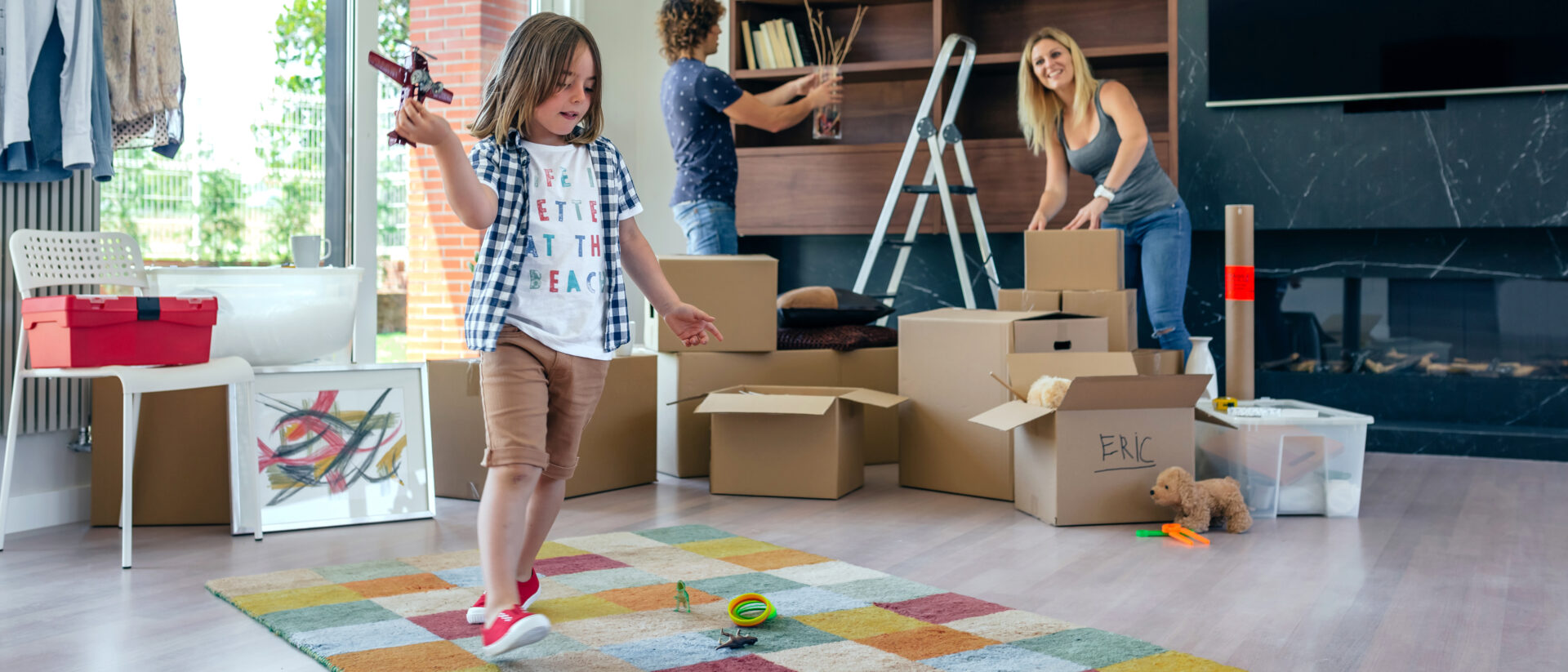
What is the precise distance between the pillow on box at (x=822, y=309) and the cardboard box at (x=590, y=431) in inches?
18.9

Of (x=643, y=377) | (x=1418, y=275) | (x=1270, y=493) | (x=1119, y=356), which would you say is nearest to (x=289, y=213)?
(x=643, y=377)

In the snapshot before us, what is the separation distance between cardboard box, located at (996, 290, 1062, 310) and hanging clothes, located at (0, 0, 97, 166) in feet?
7.16

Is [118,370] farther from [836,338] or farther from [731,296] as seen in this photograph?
[836,338]

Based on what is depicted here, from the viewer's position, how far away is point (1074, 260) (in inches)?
119

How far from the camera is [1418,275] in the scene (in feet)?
12.7

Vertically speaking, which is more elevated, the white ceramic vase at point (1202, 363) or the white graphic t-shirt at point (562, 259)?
the white graphic t-shirt at point (562, 259)

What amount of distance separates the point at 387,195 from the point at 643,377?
1.04 m

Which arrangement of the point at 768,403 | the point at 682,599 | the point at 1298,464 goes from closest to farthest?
1. the point at 682,599
2. the point at 1298,464
3. the point at 768,403

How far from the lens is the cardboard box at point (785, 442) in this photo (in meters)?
2.81

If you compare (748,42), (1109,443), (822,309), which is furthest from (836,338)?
(748,42)

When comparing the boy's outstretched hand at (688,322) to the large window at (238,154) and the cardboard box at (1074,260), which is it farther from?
the large window at (238,154)

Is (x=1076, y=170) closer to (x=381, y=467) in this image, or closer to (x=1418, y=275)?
(x=1418, y=275)

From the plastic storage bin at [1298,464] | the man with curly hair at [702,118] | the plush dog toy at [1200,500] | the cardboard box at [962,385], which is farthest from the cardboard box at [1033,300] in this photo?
the man with curly hair at [702,118]

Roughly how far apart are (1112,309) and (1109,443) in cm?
58
